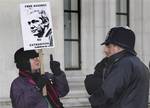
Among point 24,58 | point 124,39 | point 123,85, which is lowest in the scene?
point 123,85

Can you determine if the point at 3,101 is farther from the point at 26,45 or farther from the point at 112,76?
the point at 112,76

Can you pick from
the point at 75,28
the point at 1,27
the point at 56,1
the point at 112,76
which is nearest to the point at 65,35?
the point at 75,28

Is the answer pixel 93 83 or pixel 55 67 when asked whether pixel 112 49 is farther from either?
pixel 55 67

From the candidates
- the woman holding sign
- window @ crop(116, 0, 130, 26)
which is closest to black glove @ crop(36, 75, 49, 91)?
the woman holding sign

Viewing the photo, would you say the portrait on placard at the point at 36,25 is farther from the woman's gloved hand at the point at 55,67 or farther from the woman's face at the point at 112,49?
the woman's face at the point at 112,49

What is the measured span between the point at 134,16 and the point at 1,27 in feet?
8.66

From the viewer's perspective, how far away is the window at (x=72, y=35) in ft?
30.8

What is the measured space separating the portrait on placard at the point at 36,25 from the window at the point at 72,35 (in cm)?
302

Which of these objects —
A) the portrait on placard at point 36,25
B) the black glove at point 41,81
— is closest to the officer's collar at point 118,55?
the black glove at point 41,81

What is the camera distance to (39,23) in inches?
248

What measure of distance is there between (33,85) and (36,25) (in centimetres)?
83

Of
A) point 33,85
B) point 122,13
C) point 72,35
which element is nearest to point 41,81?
point 33,85

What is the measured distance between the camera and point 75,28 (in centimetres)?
943

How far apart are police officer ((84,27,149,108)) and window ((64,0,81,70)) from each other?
14.1ft
